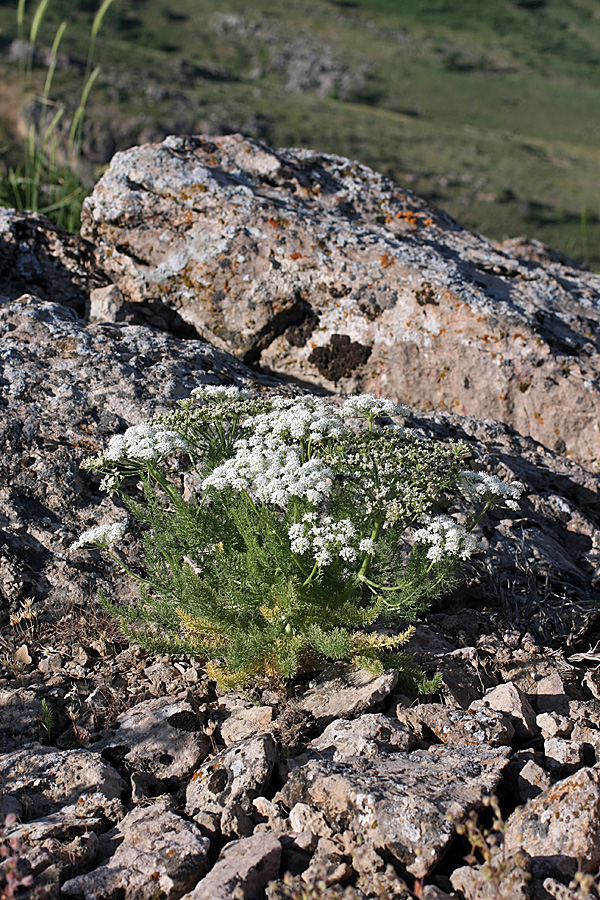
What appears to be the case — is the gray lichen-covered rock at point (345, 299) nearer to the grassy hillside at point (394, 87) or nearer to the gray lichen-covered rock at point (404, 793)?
the gray lichen-covered rock at point (404, 793)

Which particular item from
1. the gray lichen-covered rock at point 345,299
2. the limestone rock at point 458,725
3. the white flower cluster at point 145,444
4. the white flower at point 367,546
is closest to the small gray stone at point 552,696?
the limestone rock at point 458,725

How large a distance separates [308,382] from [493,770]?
4.10 metres

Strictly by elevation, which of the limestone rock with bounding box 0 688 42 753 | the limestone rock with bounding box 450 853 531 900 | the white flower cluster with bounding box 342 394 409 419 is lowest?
the limestone rock with bounding box 0 688 42 753

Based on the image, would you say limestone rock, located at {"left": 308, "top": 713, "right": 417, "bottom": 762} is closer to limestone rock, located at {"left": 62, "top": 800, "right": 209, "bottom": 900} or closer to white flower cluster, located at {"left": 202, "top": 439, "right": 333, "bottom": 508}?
limestone rock, located at {"left": 62, "top": 800, "right": 209, "bottom": 900}

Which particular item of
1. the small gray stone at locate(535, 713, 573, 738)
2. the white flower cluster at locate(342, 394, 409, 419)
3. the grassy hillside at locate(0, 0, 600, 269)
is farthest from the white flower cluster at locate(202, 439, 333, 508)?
the grassy hillside at locate(0, 0, 600, 269)

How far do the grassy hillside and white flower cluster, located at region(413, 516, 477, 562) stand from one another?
713 inches

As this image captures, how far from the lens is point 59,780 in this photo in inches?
128

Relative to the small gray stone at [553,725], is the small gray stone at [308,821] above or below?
below

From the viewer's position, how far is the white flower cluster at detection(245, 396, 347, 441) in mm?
3744

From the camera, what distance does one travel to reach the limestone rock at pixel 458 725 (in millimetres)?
3445

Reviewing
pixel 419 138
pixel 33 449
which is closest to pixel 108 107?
pixel 419 138

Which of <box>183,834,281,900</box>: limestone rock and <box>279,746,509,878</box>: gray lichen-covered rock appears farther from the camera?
<box>279,746,509,878</box>: gray lichen-covered rock

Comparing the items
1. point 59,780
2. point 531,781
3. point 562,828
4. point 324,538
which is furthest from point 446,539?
point 59,780

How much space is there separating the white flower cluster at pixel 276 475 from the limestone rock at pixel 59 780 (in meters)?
1.44
